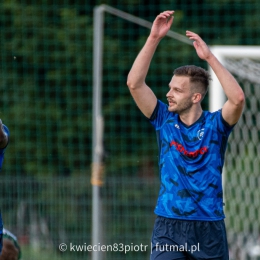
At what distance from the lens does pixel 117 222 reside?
9.34 meters

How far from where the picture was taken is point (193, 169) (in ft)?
15.4

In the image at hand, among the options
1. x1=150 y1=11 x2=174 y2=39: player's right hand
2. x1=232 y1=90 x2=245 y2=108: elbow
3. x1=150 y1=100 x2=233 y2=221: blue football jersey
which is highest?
x1=150 y1=11 x2=174 y2=39: player's right hand

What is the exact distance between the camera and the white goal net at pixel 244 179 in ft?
31.8

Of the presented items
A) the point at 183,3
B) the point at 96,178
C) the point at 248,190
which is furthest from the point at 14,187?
the point at 183,3

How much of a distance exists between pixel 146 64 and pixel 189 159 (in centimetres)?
65

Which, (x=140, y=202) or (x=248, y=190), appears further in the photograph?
(x=248, y=190)

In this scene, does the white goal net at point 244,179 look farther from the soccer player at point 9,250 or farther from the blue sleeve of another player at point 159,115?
the soccer player at point 9,250

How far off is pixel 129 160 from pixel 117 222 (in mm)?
4124

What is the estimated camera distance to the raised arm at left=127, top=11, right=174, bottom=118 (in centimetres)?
474

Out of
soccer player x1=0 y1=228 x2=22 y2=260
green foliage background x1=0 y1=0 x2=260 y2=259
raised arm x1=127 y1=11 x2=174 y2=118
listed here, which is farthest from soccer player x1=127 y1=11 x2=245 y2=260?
Answer: green foliage background x1=0 y1=0 x2=260 y2=259

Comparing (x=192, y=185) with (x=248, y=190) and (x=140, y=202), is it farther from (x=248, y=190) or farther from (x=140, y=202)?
(x=248, y=190)

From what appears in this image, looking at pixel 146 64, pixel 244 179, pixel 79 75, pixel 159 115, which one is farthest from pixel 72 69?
pixel 146 64

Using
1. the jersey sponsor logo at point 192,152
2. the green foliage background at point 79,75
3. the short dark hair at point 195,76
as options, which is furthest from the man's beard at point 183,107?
the green foliage background at point 79,75

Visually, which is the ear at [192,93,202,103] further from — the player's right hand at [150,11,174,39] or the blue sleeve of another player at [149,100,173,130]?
the player's right hand at [150,11,174,39]
